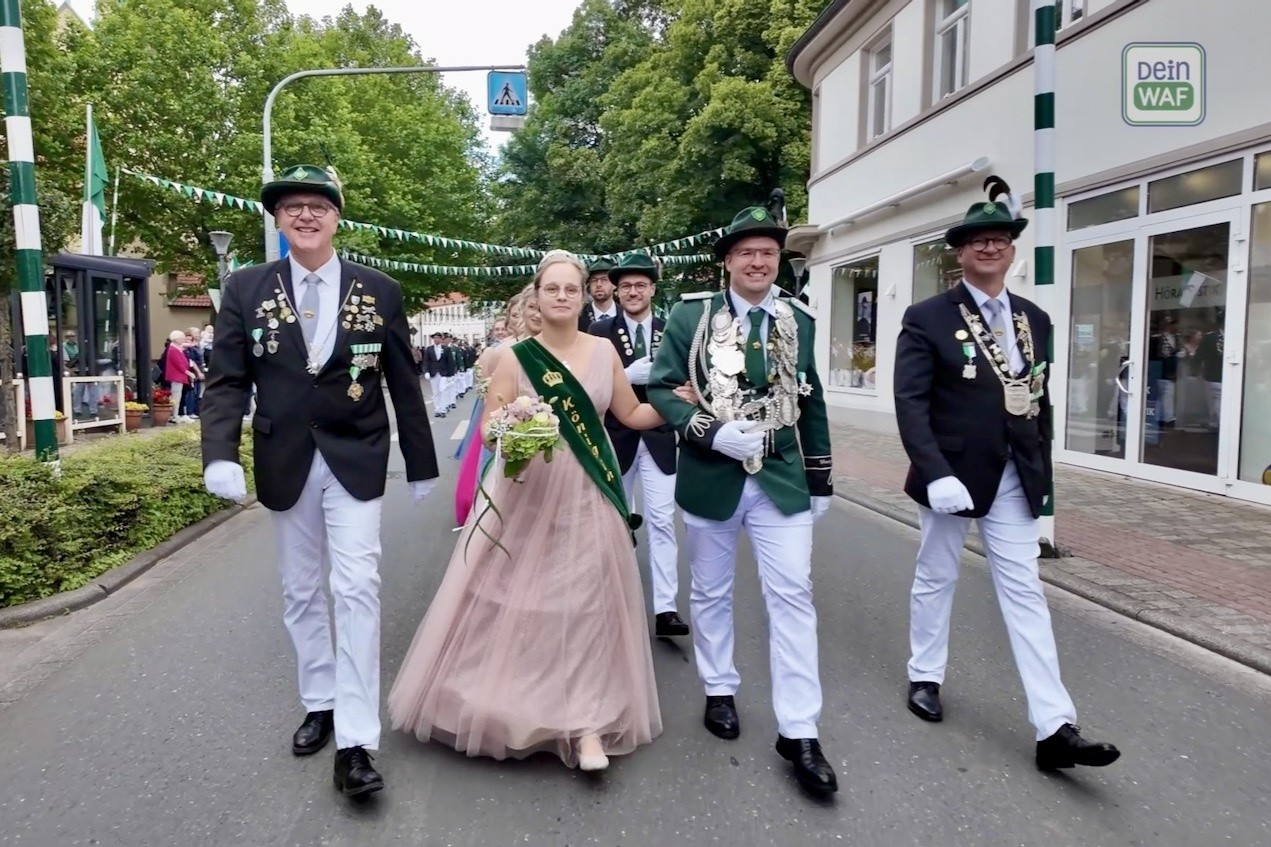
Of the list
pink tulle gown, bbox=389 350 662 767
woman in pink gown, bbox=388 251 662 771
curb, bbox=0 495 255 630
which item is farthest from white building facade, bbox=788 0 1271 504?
curb, bbox=0 495 255 630

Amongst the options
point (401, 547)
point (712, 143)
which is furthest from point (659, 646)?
point (712, 143)

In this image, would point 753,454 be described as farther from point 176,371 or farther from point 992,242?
point 176,371

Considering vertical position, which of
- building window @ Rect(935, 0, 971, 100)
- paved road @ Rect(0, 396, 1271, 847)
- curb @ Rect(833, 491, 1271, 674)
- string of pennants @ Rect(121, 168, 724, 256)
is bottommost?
paved road @ Rect(0, 396, 1271, 847)

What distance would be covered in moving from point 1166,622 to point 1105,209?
721cm

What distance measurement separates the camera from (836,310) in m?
19.6

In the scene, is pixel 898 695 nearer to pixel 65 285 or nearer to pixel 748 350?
pixel 748 350

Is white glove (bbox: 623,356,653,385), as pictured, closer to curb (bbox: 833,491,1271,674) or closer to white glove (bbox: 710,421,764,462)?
white glove (bbox: 710,421,764,462)

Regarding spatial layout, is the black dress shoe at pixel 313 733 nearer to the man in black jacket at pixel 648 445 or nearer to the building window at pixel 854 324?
the man in black jacket at pixel 648 445

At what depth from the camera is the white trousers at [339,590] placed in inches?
124

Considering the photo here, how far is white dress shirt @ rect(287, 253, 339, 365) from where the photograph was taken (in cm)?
330

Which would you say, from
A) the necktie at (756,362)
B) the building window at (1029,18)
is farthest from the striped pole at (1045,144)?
the building window at (1029,18)

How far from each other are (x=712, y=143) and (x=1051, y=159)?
18.7 m

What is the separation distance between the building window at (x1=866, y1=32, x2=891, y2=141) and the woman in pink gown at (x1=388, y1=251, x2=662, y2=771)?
1494cm

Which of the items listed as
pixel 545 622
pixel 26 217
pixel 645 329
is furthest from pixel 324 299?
pixel 26 217
